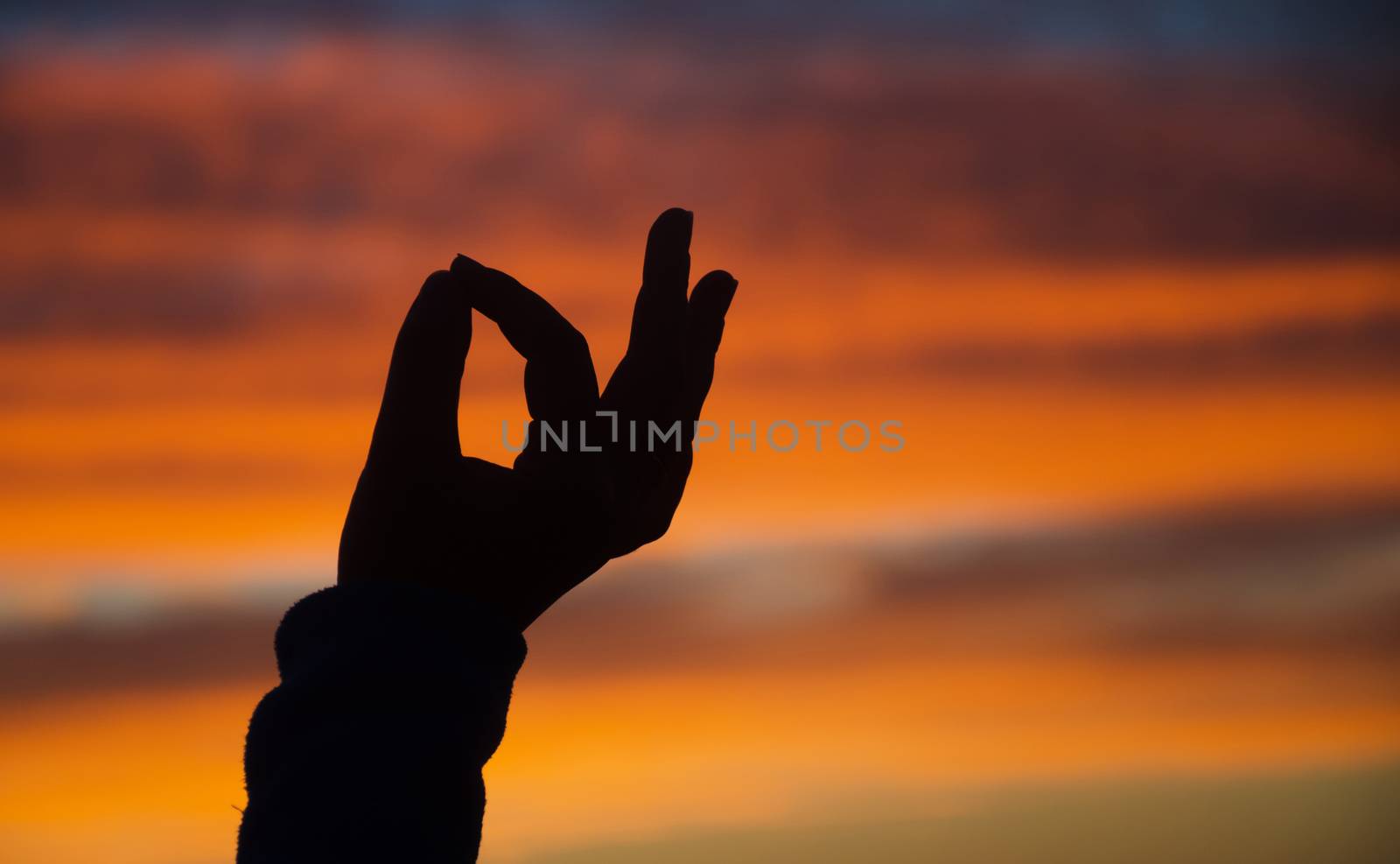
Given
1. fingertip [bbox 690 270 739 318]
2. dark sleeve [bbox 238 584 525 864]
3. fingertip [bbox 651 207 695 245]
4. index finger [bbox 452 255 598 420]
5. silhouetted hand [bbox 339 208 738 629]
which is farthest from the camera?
fingertip [bbox 690 270 739 318]

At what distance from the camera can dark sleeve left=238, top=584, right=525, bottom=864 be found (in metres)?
1.83

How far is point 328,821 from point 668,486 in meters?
1.15

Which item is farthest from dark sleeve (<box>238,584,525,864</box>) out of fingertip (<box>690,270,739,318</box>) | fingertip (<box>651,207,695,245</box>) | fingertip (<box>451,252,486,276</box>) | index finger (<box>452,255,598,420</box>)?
fingertip (<box>690,270,739,318</box>)

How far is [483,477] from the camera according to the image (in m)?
2.30

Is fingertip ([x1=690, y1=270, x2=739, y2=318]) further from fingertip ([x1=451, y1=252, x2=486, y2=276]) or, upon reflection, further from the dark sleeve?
the dark sleeve

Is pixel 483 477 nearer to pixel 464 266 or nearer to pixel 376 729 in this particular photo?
pixel 464 266

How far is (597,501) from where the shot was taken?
2.35m

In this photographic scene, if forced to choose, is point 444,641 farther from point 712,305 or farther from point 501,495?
point 712,305

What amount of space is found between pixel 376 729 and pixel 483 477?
1.78 feet

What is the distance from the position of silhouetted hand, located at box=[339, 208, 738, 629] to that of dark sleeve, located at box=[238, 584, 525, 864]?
0.16 m

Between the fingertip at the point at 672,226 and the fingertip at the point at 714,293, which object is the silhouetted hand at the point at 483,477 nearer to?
the fingertip at the point at 672,226

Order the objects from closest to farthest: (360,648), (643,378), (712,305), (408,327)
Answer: (360,648) → (408,327) → (643,378) → (712,305)

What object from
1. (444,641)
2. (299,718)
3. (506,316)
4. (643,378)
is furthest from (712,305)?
(299,718)

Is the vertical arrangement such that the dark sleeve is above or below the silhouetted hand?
below
